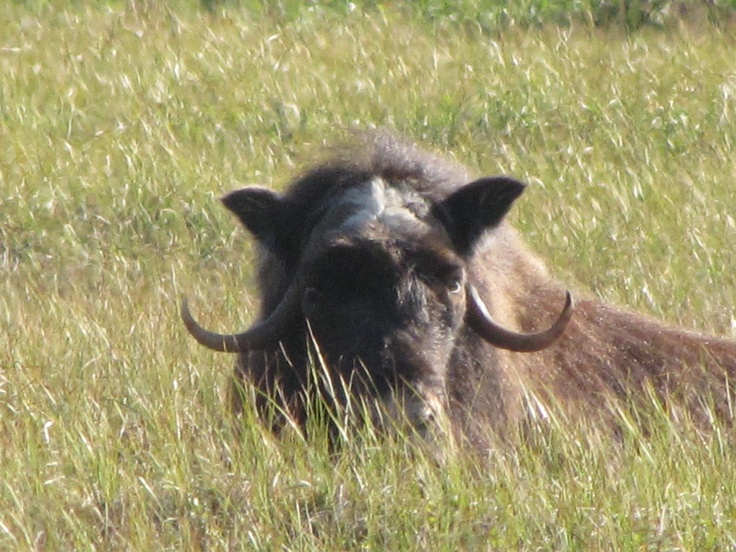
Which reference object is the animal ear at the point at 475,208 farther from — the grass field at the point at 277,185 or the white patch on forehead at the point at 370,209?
the grass field at the point at 277,185

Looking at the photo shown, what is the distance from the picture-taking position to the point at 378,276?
6.16 metres

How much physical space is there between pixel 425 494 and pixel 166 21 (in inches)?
462

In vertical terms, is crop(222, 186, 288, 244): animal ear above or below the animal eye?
above

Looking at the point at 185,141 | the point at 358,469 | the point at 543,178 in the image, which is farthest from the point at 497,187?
the point at 185,141

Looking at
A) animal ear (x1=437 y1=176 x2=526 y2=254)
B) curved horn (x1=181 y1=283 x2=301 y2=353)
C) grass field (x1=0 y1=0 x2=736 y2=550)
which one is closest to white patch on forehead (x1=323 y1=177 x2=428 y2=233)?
animal ear (x1=437 y1=176 x2=526 y2=254)

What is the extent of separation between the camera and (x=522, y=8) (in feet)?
56.7

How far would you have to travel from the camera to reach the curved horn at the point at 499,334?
642 centimetres

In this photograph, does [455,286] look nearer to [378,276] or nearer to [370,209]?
[378,276]

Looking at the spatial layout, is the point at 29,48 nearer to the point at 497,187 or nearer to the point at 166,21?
the point at 166,21

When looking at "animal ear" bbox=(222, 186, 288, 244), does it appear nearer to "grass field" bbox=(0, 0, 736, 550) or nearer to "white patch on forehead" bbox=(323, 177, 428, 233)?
"white patch on forehead" bbox=(323, 177, 428, 233)

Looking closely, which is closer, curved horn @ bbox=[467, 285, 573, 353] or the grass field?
the grass field

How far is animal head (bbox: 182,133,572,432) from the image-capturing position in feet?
19.7

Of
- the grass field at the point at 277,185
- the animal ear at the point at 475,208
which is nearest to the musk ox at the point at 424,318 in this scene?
the animal ear at the point at 475,208

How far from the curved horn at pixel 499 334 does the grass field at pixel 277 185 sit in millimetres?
462
